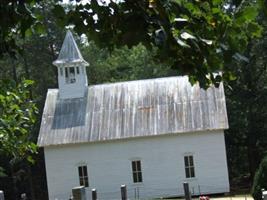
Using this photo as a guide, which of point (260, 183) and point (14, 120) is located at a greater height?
point (14, 120)

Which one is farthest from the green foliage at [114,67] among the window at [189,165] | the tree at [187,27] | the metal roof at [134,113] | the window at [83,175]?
the tree at [187,27]

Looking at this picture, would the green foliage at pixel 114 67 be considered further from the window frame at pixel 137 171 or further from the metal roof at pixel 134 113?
the window frame at pixel 137 171

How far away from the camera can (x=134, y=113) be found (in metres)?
33.5

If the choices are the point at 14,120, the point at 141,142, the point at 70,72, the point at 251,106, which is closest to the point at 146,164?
the point at 141,142

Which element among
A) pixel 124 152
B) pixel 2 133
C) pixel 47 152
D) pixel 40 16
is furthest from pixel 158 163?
pixel 40 16

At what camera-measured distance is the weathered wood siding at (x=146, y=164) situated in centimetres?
3272

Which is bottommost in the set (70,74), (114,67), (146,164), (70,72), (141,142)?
(146,164)

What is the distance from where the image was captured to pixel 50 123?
3409cm

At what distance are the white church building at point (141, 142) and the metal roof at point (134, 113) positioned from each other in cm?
5

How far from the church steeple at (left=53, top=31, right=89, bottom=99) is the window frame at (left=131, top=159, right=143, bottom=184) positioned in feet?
16.6

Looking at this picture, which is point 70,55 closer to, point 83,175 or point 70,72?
Result: point 70,72

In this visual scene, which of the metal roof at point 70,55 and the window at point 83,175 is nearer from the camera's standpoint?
the window at point 83,175

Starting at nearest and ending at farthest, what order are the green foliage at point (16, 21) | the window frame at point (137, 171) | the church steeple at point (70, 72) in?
1. the green foliage at point (16, 21)
2. the window frame at point (137, 171)
3. the church steeple at point (70, 72)

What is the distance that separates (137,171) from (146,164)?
693mm
